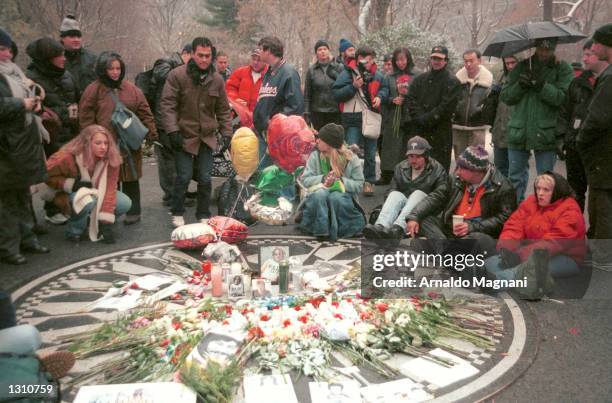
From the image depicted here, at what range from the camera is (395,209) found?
6.01 m

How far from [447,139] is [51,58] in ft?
15.5

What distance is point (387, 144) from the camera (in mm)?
8633

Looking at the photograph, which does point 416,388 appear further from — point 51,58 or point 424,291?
point 51,58

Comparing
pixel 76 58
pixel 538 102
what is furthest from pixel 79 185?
pixel 538 102

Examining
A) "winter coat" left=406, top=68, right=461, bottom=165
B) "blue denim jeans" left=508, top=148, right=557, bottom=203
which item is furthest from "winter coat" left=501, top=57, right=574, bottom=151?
"winter coat" left=406, top=68, right=461, bottom=165

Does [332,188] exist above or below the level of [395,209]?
above

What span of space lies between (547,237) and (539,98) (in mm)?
2000

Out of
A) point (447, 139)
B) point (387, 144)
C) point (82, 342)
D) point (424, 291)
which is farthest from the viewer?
point (387, 144)

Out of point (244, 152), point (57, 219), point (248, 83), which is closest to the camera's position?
point (244, 152)

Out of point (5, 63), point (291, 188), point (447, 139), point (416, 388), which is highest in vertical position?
point (5, 63)

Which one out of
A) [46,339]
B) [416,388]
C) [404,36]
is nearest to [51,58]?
[46,339]

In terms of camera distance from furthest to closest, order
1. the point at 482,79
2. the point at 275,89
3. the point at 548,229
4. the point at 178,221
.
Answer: the point at 482,79, the point at 275,89, the point at 178,221, the point at 548,229

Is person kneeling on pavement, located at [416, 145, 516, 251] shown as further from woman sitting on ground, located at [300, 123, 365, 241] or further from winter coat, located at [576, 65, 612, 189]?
woman sitting on ground, located at [300, 123, 365, 241]

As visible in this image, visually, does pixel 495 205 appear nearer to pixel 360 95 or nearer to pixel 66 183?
pixel 360 95
